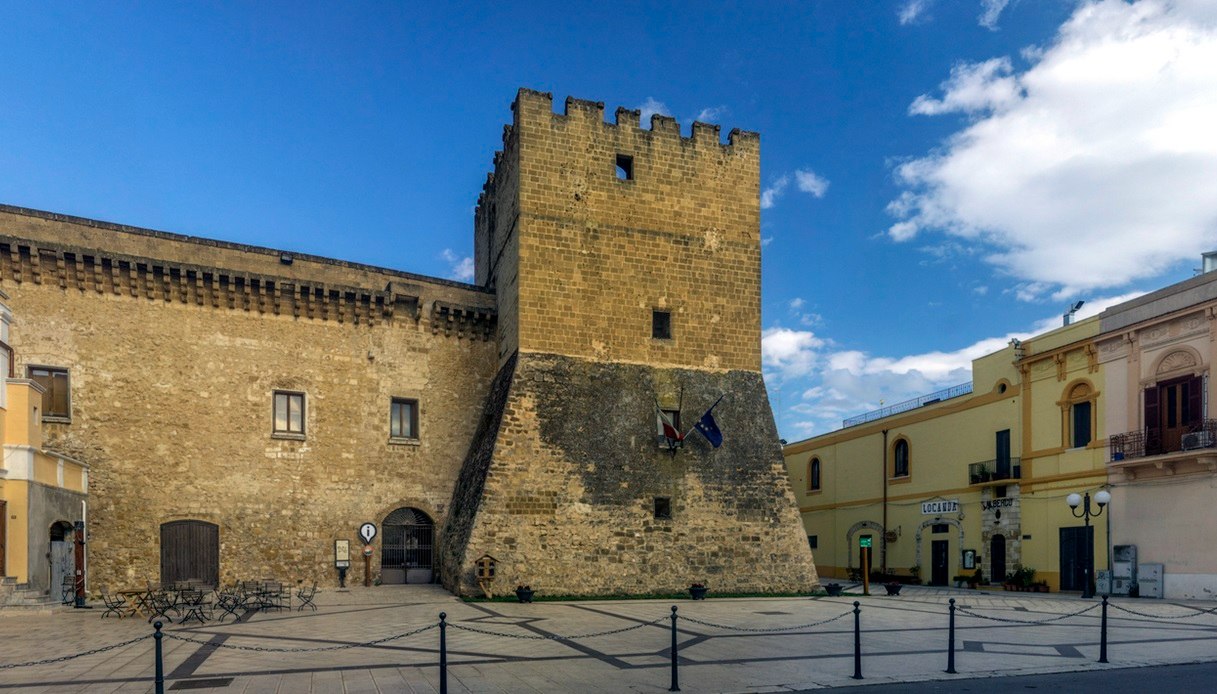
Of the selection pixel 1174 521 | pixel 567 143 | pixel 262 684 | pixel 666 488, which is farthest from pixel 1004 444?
pixel 262 684

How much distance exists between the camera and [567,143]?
2233 centimetres

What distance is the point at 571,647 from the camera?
12.1m

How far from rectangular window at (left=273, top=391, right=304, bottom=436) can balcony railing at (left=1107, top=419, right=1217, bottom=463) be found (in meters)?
20.6

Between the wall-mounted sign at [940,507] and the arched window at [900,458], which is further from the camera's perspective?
the arched window at [900,458]

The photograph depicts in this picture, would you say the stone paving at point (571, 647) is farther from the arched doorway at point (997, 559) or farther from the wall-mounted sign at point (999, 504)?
the arched doorway at point (997, 559)

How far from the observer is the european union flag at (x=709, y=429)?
2159 centimetres

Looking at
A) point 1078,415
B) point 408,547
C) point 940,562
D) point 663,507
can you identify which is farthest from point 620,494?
point 940,562

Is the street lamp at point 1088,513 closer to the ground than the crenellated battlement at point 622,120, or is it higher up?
closer to the ground

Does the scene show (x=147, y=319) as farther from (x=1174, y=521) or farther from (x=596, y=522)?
(x=1174, y=521)

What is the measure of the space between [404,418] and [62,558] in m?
8.22

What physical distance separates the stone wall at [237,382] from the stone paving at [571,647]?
12.5 feet

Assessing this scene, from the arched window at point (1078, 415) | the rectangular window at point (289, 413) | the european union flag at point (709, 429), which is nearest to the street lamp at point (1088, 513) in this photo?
the arched window at point (1078, 415)

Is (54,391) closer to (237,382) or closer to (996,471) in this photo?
(237,382)

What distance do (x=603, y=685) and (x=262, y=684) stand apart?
3.70 meters
